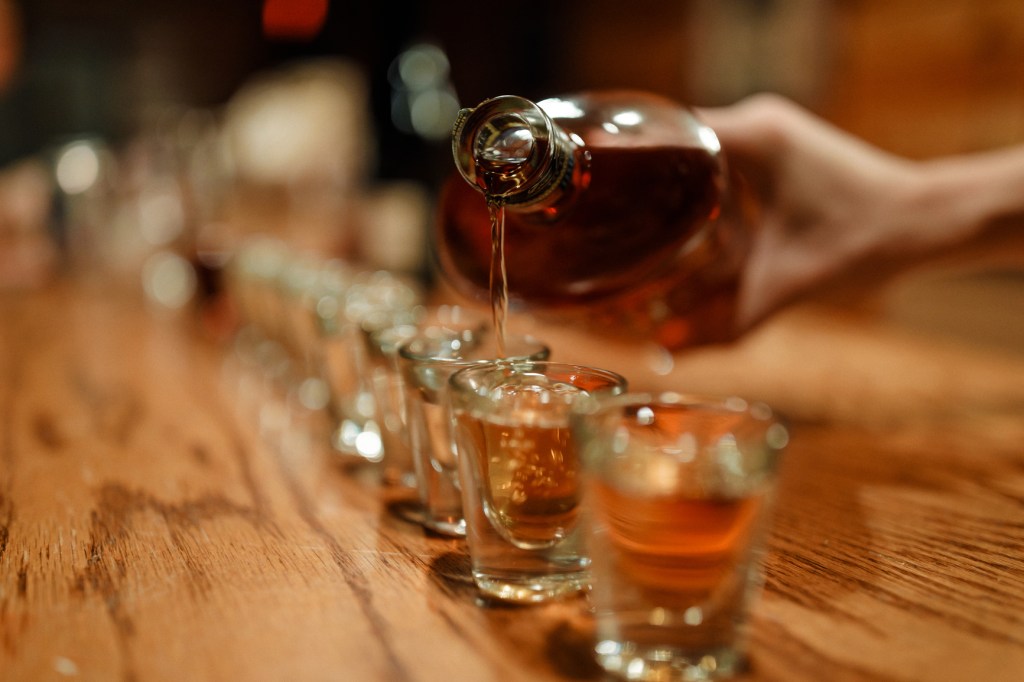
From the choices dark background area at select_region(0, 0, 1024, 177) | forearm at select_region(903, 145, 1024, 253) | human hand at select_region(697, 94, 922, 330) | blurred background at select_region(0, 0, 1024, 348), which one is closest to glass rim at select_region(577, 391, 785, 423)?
human hand at select_region(697, 94, 922, 330)

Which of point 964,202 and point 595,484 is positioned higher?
point 964,202

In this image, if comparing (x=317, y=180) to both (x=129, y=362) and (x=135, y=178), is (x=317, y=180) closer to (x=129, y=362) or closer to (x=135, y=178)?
(x=135, y=178)

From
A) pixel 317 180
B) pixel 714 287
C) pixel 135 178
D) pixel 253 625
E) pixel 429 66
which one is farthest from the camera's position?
pixel 317 180

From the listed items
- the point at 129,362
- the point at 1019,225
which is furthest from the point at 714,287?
the point at 129,362

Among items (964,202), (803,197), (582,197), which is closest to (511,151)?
(582,197)

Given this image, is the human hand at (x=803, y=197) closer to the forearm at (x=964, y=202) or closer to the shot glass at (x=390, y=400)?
the forearm at (x=964, y=202)

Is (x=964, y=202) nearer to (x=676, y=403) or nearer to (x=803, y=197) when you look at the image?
(x=803, y=197)

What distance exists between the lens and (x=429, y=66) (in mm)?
2244

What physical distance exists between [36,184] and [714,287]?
2309 mm

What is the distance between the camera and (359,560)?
556mm

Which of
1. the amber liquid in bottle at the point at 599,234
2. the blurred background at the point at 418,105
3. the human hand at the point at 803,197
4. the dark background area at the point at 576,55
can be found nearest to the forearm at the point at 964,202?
the human hand at the point at 803,197

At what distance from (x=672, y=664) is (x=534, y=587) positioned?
104 millimetres

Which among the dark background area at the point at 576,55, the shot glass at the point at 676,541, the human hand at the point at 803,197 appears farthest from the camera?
the dark background area at the point at 576,55

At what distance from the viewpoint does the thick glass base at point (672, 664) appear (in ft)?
1.35
